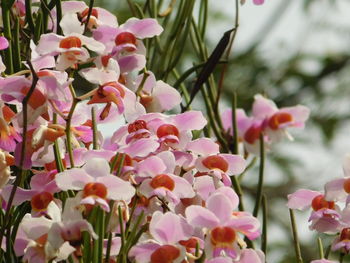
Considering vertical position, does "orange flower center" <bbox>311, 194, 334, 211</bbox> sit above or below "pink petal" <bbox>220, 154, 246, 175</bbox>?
below

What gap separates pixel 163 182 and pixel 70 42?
131 millimetres

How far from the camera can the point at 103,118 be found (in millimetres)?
786

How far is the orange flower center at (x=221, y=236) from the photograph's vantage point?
711 millimetres

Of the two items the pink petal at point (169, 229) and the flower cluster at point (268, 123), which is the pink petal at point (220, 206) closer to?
the pink petal at point (169, 229)

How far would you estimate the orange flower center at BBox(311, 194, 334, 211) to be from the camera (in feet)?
2.72

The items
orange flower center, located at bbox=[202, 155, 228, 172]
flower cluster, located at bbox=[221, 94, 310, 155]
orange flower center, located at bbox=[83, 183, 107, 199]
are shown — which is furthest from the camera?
flower cluster, located at bbox=[221, 94, 310, 155]

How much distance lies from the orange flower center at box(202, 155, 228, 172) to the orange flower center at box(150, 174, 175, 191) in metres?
0.05

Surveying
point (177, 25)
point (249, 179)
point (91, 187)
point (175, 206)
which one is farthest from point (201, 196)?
point (249, 179)

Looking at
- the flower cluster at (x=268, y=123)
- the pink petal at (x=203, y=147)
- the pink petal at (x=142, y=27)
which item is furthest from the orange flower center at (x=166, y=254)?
the flower cluster at (x=268, y=123)

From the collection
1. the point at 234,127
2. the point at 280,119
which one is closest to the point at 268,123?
the point at 280,119

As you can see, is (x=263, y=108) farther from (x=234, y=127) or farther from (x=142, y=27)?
(x=142, y=27)

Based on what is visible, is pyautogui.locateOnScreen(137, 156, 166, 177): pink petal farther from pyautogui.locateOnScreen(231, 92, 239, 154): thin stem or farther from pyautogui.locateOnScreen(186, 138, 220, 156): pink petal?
pyautogui.locateOnScreen(231, 92, 239, 154): thin stem

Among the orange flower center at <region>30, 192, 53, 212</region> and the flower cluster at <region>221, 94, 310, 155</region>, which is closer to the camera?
the orange flower center at <region>30, 192, 53, 212</region>

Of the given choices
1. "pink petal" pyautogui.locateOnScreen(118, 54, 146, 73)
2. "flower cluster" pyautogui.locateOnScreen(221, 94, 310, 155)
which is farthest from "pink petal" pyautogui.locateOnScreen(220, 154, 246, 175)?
"flower cluster" pyautogui.locateOnScreen(221, 94, 310, 155)
